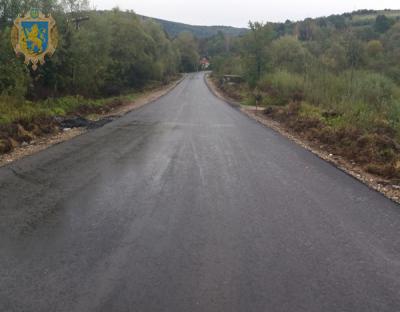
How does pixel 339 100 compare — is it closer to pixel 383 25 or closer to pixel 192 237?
pixel 192 237

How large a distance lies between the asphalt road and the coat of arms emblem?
10278 millimetres

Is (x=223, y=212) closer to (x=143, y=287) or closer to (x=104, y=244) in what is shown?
(x=104, y=244)

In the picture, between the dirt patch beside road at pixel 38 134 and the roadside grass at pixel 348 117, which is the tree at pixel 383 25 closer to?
the roadside grass at pixel 348 117

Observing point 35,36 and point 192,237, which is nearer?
point 192,237

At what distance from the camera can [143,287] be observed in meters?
4.24

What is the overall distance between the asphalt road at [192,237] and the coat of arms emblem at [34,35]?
1028 centimetres

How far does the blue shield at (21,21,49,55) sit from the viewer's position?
1841 cm

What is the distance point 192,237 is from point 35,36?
53.0 feet

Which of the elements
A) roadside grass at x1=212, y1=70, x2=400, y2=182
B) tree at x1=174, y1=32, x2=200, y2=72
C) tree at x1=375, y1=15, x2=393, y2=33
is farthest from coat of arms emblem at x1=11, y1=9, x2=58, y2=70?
tree at x1=174, y1=32, x2=200, y2=72

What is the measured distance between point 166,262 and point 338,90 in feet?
58.2

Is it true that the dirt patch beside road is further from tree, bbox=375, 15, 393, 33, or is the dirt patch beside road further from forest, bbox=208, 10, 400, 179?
tree, bbox=375, 15, 393, 33

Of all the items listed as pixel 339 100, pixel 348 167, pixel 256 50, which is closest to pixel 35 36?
pixel 339 100

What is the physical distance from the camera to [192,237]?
560 centimetres

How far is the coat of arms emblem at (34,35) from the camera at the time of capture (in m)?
18.3
